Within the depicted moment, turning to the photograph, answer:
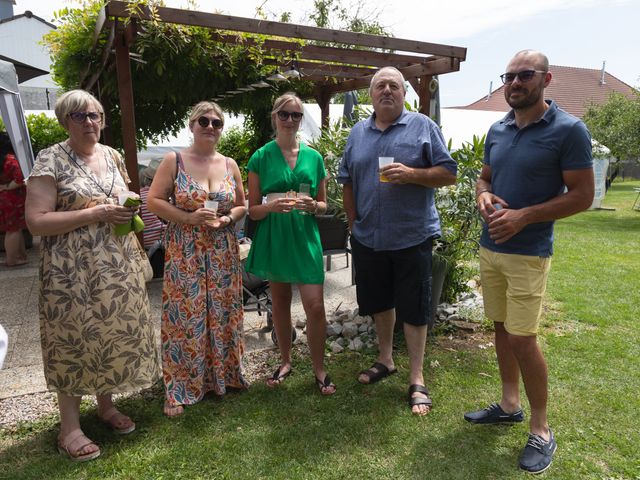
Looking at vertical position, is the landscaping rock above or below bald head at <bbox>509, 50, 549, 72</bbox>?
below

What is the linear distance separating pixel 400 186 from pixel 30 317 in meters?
4.05

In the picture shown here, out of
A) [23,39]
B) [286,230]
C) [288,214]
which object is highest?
[23,39]

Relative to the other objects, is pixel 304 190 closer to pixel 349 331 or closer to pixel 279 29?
pixel 349 331

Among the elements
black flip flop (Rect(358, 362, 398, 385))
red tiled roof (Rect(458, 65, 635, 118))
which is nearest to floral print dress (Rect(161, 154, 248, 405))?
black flip flop (Rect(358, 362, 398, 385))

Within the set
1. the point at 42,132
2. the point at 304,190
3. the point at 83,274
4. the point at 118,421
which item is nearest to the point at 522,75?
the point at 304,190

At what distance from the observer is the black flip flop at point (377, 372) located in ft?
11.0

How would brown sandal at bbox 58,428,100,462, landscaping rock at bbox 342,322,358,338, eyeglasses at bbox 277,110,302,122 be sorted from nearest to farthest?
brown sandal at bbox 58,428,100,462 → eyeglasses at bbox 277,110,302,122 → landscaping rock at bbox 342,322,358,338

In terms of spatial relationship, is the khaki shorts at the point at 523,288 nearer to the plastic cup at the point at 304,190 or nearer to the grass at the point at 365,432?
the grass at the point at 365,432

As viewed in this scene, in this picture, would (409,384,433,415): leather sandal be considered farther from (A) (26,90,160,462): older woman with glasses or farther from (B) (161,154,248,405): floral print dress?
(A) (26,90,160,462): older woman with glasses

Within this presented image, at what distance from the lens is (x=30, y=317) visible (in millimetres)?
4758

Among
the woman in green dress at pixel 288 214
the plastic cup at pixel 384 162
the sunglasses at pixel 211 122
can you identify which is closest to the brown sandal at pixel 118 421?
the woman in green dress at pixel 288 214

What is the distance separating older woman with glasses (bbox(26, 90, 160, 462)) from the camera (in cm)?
231

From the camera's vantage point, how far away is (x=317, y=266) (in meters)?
3.06

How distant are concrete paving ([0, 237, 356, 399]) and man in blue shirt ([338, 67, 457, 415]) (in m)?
1.39
